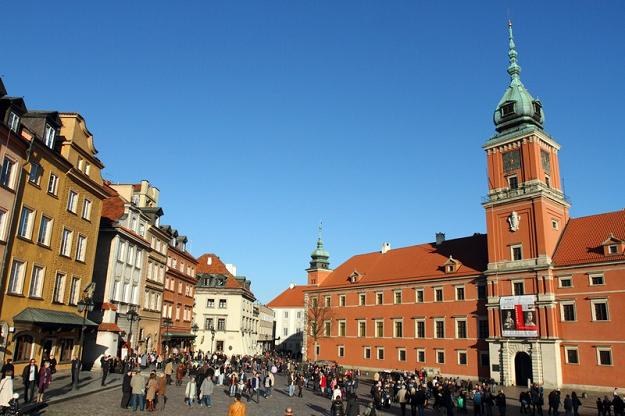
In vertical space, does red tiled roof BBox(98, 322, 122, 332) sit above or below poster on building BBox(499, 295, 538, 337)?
below

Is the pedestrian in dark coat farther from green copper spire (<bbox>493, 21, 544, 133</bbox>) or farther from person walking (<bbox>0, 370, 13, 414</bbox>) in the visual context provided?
green copper spire (<bbox>493, 21, 544, 133</bbox>)

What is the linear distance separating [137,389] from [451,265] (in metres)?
43.3

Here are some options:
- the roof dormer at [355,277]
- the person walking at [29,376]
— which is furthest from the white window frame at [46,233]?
the roof dormer at [355,277]

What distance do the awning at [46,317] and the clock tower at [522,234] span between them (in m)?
36.6

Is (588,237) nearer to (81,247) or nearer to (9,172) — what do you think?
(81,247)

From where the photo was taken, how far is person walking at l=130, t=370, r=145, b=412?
63.0ft

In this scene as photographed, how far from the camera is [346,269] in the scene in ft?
249

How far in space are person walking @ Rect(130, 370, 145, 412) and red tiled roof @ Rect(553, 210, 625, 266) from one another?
38.8 meters

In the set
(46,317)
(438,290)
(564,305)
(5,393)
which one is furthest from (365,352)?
(5,393)

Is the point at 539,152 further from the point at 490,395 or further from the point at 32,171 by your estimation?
the point at 32,171

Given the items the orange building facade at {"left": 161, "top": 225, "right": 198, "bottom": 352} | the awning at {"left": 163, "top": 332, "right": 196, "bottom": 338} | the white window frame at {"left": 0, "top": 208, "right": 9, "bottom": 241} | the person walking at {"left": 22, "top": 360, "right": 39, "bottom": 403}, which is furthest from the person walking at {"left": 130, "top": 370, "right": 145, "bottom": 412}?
the awning at {"left": 163, "top": 332, "right": 196, "bottom": 338}

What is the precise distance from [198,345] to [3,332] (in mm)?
46952

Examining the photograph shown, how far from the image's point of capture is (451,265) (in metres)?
56.4

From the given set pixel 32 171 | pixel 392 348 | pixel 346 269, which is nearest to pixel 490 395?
pixel 32 171
